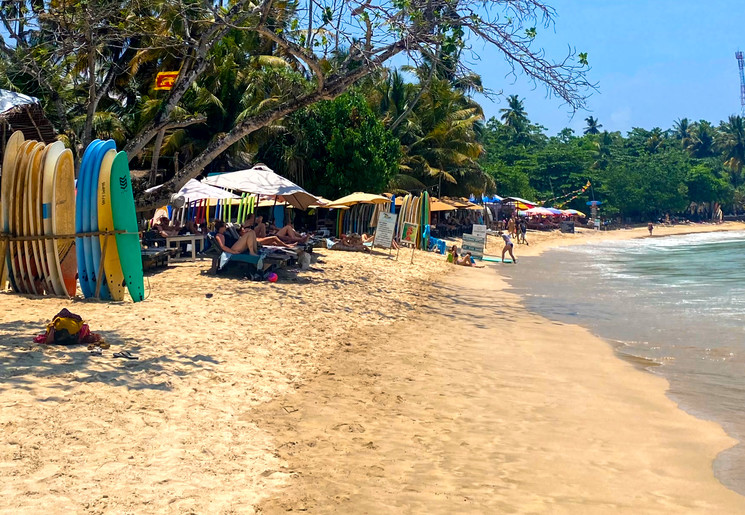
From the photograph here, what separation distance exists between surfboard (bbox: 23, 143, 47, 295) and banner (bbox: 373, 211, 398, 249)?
1233 centimetres

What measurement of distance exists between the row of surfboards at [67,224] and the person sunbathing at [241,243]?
3.04 meters

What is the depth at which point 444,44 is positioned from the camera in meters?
11.4

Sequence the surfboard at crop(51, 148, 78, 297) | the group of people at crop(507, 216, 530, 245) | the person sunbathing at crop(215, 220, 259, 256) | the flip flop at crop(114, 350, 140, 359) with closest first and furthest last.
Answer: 1. the flip flop at crop(114, 350, 140, 359)
2. the surfboard at crop(51, 148, 78, 297)
3. the person sunbathing at crop(215, 220, 259, 256)
4. the group of people at crop(507, 216, 530, 245)

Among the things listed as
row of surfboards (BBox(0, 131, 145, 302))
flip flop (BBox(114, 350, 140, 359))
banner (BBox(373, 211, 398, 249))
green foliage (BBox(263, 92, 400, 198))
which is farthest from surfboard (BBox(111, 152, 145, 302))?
green foliage (BBox(263, 92, 400, 198))

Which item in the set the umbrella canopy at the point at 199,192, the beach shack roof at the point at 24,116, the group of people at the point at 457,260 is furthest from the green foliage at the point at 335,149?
the beach shack roof at the point at 24,116

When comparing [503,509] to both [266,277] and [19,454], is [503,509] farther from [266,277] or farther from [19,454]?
[266,277]

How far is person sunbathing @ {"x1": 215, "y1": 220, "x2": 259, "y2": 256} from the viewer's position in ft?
40.7

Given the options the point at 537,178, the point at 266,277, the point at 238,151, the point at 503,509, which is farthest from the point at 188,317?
the point at 537,178

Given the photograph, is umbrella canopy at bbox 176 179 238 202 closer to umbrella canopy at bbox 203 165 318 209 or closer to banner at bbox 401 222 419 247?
umbrella canopy at bbox 203 165 318 209

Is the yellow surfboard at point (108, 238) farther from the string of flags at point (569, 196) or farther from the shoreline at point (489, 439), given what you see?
the string of flags at point (569, 196)

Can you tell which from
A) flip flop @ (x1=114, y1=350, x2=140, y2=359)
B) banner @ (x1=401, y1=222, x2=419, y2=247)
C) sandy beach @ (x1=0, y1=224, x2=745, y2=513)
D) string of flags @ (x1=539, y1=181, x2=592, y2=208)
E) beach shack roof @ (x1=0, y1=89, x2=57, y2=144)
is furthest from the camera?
string of flags @ (x1=539, y1=181, x2=592, y2=208)

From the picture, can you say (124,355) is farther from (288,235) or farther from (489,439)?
(288,235)

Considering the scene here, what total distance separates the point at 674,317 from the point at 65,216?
396 inches

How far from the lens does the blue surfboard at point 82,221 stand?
934 centimetres
